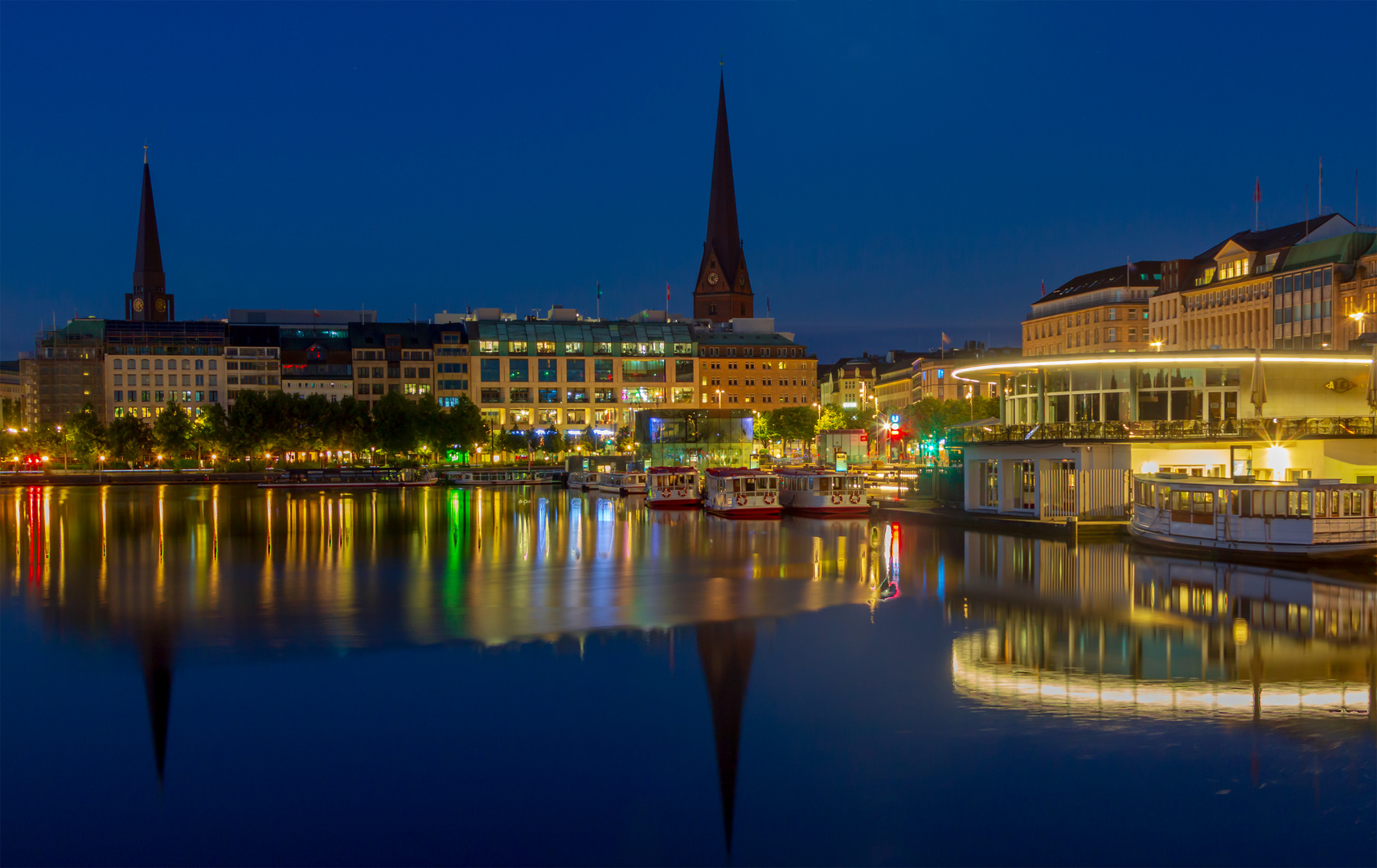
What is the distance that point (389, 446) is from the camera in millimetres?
123375

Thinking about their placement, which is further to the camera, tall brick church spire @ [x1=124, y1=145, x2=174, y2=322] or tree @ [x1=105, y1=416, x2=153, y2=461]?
tall brick church spire @ [x1=124, y1=145, x2=174, y2=322]

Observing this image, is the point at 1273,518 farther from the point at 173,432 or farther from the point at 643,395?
the point at 643,395

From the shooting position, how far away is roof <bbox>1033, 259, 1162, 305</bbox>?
12589 cm

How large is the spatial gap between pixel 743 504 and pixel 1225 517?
29636 millimetres

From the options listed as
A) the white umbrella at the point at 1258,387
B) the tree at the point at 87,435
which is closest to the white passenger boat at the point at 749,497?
the white umbrella at the point at 1258,387

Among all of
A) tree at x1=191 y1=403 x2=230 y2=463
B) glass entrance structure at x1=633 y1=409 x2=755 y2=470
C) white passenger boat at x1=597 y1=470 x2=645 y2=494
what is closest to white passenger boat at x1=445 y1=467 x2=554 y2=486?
glass entrance structure at x1=633 y1=409 x2=755 y2=470

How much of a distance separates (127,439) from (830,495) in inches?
3889

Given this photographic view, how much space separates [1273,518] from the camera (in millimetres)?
34500

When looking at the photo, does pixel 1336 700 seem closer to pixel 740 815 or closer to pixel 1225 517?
pixel 740 815

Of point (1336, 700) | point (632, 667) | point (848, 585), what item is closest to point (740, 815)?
point (632, 667)

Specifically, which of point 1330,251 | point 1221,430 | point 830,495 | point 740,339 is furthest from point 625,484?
point 740,339

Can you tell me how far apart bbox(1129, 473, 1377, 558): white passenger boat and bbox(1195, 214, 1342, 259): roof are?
238 feet

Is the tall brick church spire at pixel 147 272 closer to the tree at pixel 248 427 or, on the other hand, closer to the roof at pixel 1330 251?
the tree at pixel 248 427

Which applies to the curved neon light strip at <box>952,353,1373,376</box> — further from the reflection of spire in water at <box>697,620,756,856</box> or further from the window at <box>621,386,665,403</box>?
the window at <box>621,386,665,403</box>
